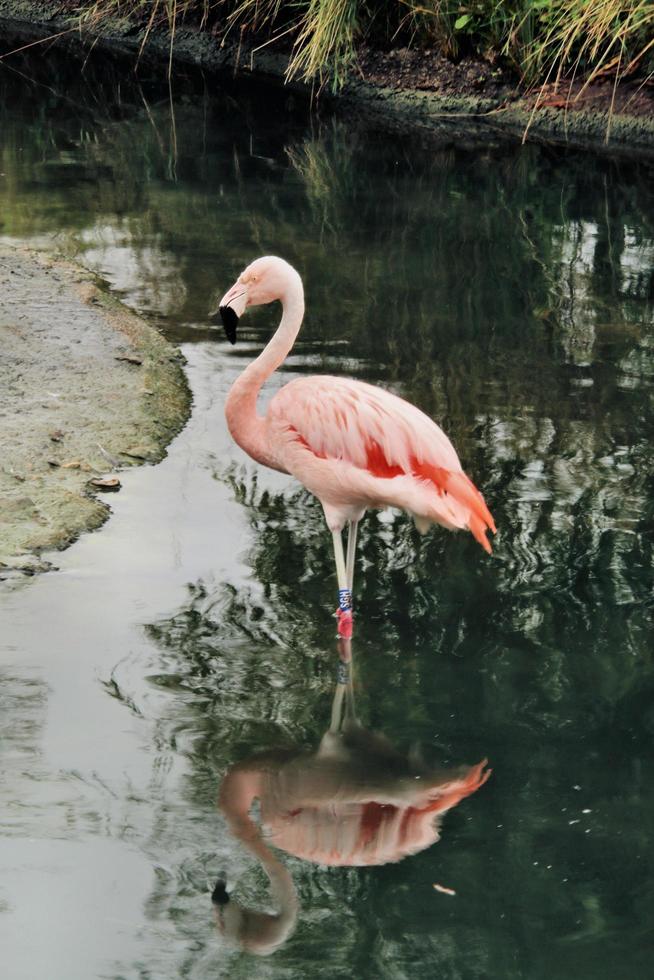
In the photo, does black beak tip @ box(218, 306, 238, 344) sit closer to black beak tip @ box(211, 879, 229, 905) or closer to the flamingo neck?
the flamingo neck

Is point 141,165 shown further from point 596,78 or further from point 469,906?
→ point 469,906

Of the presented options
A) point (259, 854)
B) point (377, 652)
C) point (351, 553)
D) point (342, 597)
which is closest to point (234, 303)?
point (351, 553)

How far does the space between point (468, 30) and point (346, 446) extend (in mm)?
8777

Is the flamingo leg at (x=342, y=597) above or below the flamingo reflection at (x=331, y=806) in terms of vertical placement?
above

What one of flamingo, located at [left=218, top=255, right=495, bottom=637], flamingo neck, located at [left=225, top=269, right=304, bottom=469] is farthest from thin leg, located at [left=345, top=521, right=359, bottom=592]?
flamingo neck, located at [left=225, top=269, right=304, bottom=469]

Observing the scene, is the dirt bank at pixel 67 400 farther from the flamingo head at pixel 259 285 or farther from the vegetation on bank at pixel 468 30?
the vegetation on bank at pixel 468 30

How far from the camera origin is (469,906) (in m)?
3.05

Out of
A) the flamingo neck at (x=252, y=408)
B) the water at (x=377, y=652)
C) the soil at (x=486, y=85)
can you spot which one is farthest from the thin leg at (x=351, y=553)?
the soil at (x=486, y=85)

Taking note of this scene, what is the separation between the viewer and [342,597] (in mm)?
4078

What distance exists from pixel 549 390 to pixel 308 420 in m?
2.29

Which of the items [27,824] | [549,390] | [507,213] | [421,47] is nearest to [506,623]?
[27,824]

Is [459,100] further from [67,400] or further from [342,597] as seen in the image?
[342,597]

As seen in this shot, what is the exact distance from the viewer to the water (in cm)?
299

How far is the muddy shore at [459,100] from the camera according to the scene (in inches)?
430
